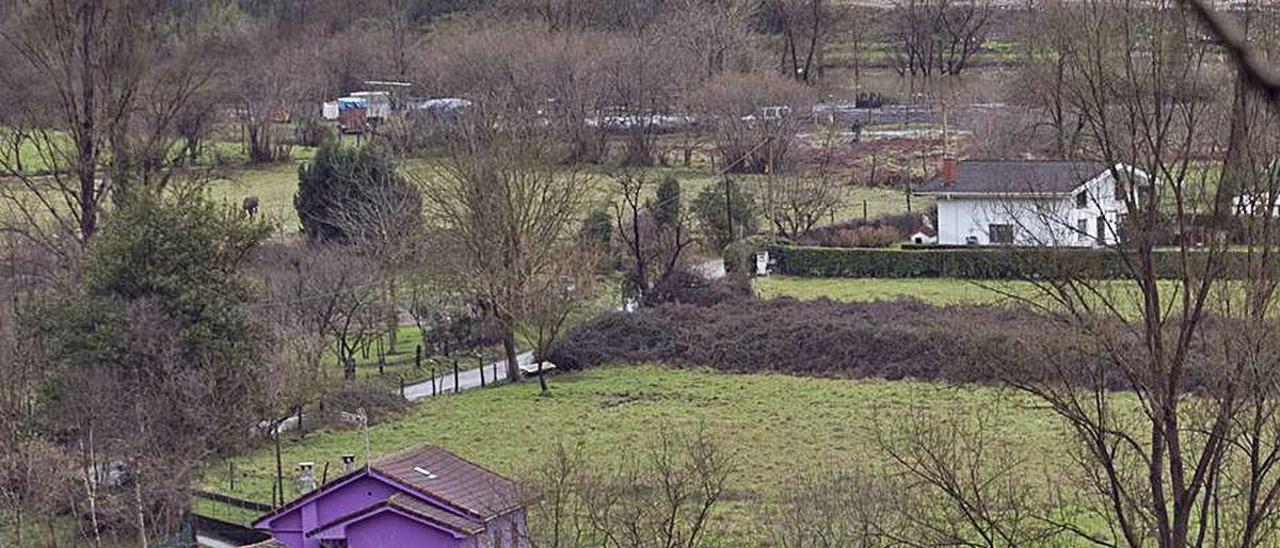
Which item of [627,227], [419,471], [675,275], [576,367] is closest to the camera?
[419,471]

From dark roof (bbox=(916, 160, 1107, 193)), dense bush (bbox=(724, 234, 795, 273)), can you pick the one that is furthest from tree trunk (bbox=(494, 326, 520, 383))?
dark roof (bbox=(916, 160, 1107, 193))

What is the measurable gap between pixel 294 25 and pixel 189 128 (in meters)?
17.4

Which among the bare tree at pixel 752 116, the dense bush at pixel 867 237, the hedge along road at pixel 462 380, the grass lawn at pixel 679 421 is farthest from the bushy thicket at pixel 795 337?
the bare tree at pixel 752 116

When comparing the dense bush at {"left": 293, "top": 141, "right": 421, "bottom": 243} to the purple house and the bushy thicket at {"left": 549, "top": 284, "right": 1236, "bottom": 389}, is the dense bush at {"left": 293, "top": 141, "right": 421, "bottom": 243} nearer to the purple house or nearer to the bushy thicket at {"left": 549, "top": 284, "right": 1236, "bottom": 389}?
the bushy thicket at {"left": 549, "top": 284, "right": 1236, "bottom": 389}

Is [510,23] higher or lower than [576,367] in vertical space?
higher

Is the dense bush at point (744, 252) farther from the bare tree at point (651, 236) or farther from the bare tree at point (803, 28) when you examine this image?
the bare tree at point (803, 28)

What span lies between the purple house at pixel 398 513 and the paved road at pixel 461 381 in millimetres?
6676

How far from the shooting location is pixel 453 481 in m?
11.2

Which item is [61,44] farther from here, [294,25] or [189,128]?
[294,25]

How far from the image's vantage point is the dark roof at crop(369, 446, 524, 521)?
10.6 m

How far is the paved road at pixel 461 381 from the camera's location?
714 inches

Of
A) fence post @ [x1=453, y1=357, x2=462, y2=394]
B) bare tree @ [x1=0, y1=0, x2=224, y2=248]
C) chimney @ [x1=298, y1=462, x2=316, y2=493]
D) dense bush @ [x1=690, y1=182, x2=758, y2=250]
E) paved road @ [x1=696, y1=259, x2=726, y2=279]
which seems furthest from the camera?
dense bush @ [x1=690, y1=182, x2=758, y2=250]

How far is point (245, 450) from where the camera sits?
47.6ft

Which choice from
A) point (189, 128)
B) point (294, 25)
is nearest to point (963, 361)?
point (189, 128)
